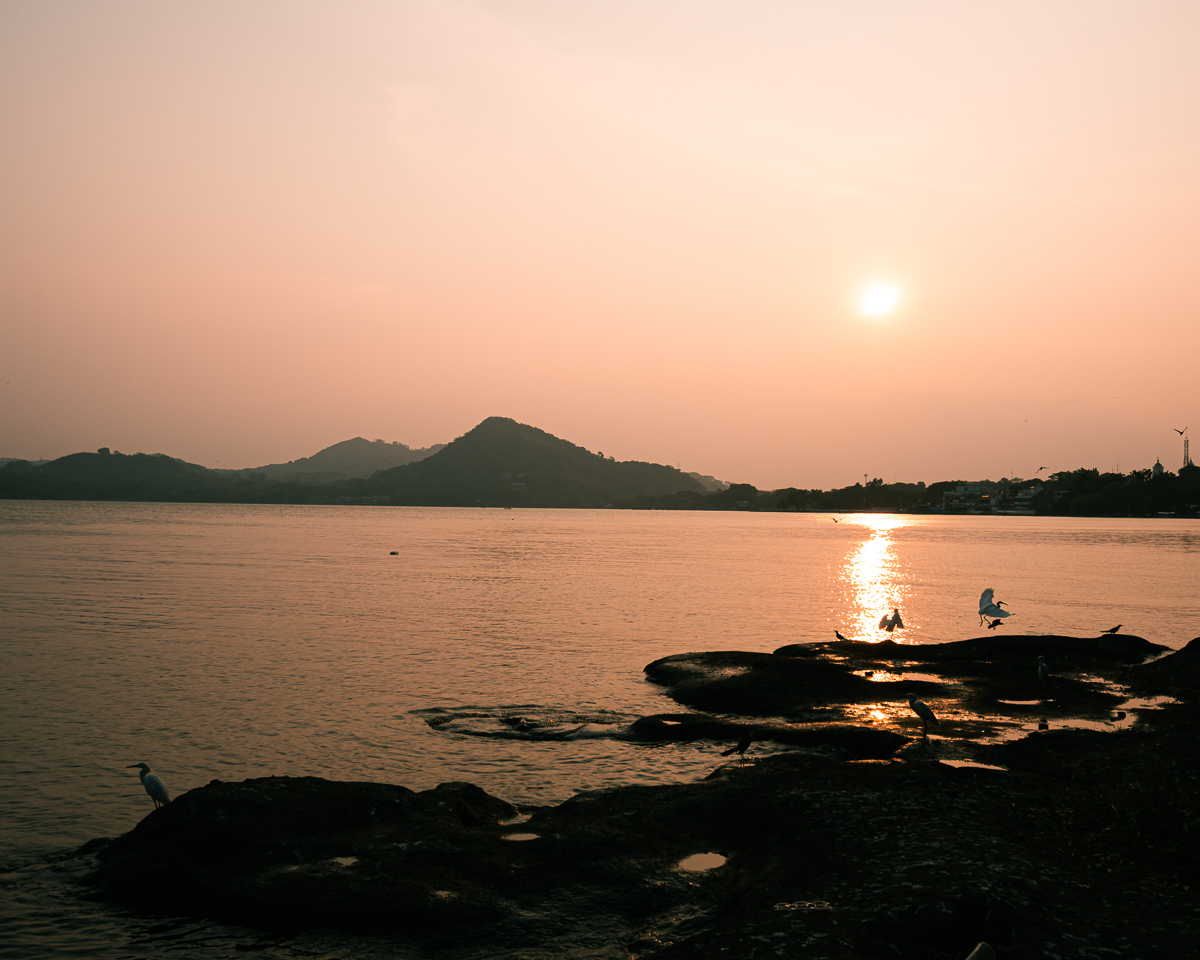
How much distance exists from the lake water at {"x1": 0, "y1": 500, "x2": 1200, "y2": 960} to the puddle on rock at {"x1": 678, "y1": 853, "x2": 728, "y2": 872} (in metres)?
4.04

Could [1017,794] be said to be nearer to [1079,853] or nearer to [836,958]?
[1079,853]

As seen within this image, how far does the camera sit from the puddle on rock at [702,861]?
12.1 meters

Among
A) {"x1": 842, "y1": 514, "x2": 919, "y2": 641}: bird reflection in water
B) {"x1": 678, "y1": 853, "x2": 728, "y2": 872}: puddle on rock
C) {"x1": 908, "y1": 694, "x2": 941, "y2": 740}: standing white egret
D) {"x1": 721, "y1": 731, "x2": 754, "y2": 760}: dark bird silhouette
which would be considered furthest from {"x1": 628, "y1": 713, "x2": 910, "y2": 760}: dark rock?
{"x1": 842, "y1": 514, "x2": 919, "y2": 641}: bird reflection in water

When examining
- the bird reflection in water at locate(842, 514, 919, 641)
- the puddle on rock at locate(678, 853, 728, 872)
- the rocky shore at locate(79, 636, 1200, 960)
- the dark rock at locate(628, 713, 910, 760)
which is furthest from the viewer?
the bird reflection in water at locate(842, 514, 919, 641)

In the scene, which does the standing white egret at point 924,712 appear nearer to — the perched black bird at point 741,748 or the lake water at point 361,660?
the perched black bird at point 741,748

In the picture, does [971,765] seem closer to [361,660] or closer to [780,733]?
[780,733]

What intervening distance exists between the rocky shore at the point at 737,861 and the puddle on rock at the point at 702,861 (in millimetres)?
46

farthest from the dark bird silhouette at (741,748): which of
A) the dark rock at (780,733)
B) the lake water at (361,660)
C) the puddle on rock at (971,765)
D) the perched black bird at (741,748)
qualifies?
the puddle on rock at (971,765)

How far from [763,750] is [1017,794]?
6.36 meters

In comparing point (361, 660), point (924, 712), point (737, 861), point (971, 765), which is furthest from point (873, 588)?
point (737, 861)

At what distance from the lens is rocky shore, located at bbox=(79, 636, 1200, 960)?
29.6 ft

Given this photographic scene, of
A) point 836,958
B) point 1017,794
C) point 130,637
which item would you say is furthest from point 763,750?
point 130,637

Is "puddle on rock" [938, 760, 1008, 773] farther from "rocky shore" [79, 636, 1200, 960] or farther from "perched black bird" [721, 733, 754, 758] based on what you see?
"perched black bird" [721, 733, 754, 758]

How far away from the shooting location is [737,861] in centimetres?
1229
